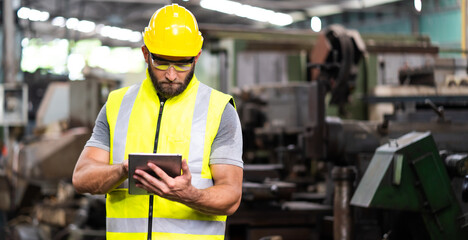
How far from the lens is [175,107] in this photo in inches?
108

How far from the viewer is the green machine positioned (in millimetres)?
4176

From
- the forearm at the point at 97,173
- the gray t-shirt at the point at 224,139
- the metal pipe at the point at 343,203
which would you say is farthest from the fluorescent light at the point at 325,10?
the forearm at the point at 97,173

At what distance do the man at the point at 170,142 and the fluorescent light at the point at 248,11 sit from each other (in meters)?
14.3

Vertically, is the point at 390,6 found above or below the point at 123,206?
above

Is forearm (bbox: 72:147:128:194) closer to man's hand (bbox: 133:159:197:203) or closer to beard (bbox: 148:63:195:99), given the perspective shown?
man's hand (bbox: 133:159:197:203)

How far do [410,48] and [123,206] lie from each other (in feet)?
25.0

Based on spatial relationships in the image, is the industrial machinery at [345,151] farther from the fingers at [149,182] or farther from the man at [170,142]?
the fingers at [149,182]

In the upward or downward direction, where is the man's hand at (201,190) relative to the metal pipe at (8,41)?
downward

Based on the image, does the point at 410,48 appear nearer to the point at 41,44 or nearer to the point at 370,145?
the point at 370,145

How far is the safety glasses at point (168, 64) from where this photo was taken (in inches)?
108

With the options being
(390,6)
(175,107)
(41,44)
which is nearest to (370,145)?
(175,107)

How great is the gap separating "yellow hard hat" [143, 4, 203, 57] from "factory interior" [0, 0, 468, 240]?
1728mm

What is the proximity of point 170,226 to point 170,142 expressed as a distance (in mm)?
315

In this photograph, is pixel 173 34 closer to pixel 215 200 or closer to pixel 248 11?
pixel 215 200
